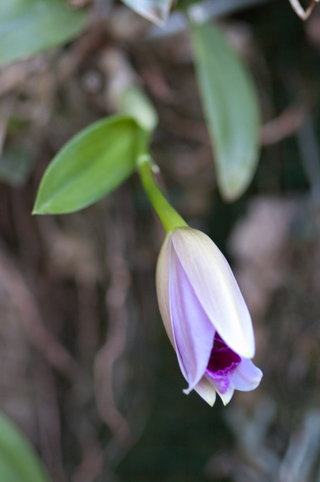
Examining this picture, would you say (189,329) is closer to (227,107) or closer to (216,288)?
(216,288)

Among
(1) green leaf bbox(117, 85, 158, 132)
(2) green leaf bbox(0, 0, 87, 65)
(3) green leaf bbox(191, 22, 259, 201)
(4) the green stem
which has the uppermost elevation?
(2) green leaf bbox(0, 0, 87, 65)

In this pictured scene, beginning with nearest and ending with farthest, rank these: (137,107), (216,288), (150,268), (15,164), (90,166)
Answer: (216,288)
(90,166)
(137,107)
(15,164)
(150,268)

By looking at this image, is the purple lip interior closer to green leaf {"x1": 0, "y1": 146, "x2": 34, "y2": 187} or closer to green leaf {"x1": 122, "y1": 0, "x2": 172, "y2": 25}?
green leaf {"x1": 122, "y1": 0, "x2": 172, "y2": 25}

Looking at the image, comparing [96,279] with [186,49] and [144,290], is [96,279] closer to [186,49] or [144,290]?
[144,290]

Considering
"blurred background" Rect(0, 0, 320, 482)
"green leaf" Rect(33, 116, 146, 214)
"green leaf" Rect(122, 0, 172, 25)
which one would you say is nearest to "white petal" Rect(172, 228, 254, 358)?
"green leaf" Rect(33, 116, 146, 214)

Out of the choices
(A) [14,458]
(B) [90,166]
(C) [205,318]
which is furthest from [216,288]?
(A) [14,458]

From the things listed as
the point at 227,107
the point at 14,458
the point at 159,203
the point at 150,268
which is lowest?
the point at 150,268

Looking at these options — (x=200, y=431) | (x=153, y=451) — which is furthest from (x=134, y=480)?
(x=200, y=431)
